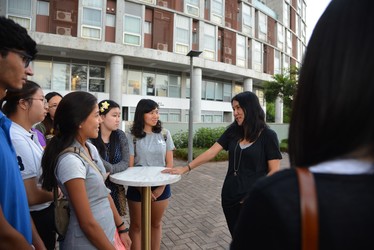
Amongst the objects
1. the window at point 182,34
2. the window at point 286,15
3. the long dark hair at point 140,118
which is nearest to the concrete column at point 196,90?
the window at point 182,34

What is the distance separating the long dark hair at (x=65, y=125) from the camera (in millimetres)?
1766

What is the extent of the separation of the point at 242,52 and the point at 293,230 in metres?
23.6

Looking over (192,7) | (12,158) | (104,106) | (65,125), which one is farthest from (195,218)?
(192,7)

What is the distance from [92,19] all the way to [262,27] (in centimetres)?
1627

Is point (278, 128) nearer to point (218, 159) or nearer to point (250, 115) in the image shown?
point (218, 159)


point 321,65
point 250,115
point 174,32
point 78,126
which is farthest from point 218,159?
point 174,32

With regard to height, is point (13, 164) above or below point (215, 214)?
above

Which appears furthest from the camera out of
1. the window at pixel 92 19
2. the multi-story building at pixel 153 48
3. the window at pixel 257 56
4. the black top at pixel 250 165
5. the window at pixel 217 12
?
the window at pixel 257 56

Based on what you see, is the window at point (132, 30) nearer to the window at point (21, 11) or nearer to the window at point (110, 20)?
the window at point (110, 20)

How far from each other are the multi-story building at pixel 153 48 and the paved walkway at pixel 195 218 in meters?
12.1

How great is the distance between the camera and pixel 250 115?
8.58 feet

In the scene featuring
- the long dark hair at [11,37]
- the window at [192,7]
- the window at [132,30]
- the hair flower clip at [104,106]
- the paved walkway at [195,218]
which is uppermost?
the window at [192,7]

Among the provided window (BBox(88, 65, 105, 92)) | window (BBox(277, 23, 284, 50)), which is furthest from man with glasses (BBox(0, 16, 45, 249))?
window (BBox(277, 23, 284, 50))

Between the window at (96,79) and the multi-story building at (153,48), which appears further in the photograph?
the window at (96,79)
